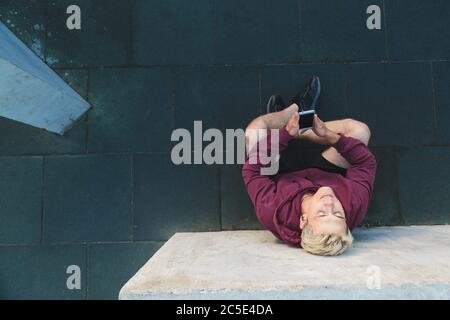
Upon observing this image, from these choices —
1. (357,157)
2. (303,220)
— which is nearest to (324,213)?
(303,220)

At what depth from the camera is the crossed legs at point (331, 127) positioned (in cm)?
341

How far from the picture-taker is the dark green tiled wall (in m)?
3.74

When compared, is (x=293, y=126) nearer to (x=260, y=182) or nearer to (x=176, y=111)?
(x=260, y=182)

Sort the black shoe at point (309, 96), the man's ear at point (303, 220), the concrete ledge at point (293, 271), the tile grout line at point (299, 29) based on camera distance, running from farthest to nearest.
Answer: the tile grout line at point (299, 29) < the black shoe at point (309, 96) < the man's ear at point (303, 220) < the concrete ledge at point (293, 271)

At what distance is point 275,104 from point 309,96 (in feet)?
1.16

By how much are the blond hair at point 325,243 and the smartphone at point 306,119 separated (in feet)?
2.77

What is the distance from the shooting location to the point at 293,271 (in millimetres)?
2357

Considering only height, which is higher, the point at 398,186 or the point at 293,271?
the point at 398,186

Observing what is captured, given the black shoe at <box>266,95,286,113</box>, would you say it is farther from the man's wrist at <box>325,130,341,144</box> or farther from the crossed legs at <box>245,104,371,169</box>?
the man's wrist at <box>325,130,341,144</box>

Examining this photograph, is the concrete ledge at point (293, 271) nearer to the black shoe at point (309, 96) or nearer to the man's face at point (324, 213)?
the man's face at point (324, 213)

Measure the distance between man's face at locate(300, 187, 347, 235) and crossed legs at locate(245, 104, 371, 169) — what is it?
0.77 meters

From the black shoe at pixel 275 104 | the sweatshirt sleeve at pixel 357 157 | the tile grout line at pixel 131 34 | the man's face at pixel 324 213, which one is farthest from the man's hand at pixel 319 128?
the tile grout line at pixel 131 34

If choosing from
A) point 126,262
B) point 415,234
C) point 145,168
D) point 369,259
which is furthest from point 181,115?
point 415,234

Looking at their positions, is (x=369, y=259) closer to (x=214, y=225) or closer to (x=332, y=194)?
(x=332, y=194)
